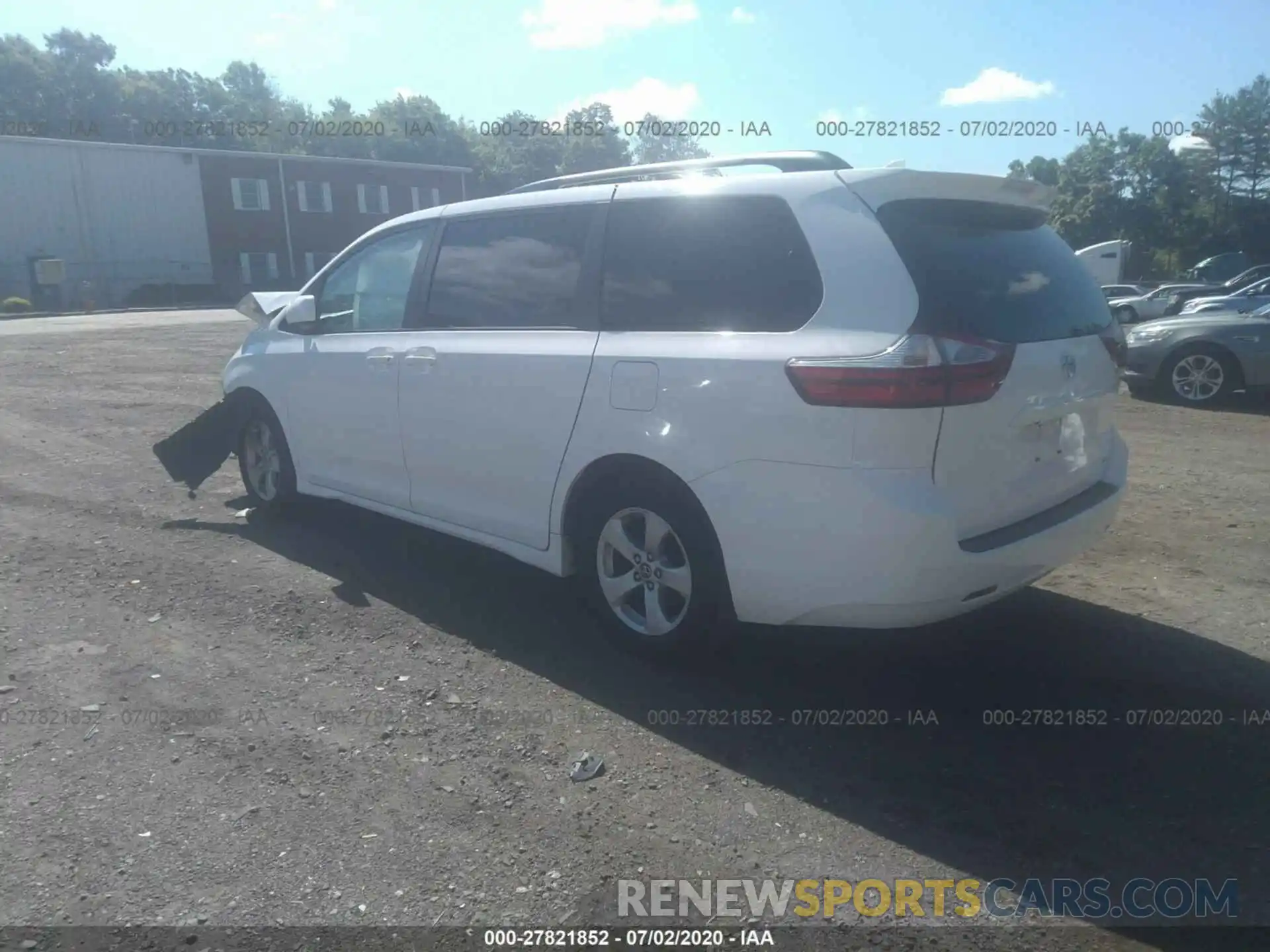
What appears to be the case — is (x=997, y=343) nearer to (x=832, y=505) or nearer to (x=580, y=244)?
(x=832, y=505)

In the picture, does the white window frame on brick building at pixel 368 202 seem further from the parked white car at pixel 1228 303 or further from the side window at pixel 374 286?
the side window at pixel 374 286

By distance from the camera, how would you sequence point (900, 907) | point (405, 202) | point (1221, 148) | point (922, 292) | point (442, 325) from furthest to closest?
point (1221, 148) → point (405, 202) → point (442, 325) → point (922, 292) → point (900, 907)

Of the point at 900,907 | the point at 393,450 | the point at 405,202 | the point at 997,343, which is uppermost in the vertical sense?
the point at 405,202

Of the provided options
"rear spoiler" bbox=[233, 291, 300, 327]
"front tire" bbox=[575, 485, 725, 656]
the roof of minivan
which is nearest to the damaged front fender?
"rear spoiler" bbox=[233, 291, 300, 327]

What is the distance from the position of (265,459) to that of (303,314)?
117 centimetres

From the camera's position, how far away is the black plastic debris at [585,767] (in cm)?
346

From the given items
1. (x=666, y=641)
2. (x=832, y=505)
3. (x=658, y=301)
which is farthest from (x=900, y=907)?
(x=658, y=301)

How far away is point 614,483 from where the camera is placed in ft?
13.8

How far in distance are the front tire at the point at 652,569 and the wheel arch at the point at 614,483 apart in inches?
0.7

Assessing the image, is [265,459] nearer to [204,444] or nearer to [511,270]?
[204,444]

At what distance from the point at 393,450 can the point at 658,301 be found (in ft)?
6.15

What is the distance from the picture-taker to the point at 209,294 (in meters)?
45.6

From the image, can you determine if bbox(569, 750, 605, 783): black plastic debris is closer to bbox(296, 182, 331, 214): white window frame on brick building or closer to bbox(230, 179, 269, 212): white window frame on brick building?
Result: bbox(230, 179, 269, 212): white window frame on brick building

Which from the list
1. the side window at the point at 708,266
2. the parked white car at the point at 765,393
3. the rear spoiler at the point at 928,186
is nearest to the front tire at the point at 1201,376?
the parked white car at the point at 765,393
